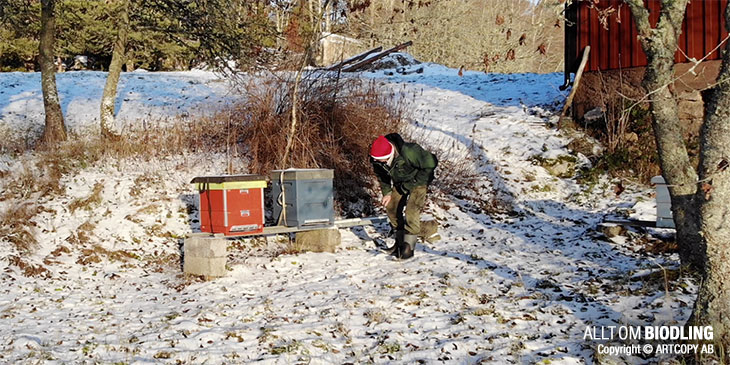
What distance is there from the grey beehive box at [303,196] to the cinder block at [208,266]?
1.18 metres

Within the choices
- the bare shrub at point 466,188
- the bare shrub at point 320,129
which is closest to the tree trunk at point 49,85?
the bare shrub at point 320,129

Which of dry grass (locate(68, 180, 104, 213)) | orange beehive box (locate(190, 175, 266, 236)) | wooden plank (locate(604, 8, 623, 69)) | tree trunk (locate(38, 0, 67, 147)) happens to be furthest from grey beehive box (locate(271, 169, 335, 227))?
wooden plank (locate(604, 8, 623, 69))

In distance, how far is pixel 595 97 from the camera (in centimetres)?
1432

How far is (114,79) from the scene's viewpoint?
496 inches

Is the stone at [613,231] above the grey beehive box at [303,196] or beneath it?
beneath

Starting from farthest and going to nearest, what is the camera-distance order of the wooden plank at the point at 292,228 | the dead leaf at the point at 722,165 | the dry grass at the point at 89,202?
the dry grass at the point at 89,202 → the wooden plank at the point at 292,228 → the dead leaf at the point at 722,165

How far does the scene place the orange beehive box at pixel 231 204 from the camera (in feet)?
26.6

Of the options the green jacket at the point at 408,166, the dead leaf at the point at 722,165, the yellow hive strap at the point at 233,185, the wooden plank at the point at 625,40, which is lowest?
the yellow hive strap at the point at 233,185

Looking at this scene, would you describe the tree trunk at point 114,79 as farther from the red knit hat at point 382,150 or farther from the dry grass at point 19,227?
the red knit hat at point 382,150

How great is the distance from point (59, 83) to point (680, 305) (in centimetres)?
1636

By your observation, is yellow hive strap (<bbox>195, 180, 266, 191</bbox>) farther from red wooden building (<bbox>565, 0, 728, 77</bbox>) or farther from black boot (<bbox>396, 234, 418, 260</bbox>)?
red wooden building (<bbox>565, 0, 728, 77</bbox>)

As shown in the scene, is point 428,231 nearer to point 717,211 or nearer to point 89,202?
point 717,211

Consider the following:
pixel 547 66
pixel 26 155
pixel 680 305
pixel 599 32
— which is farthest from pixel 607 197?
pixel 547 66

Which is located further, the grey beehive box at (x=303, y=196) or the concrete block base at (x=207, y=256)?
the grey beehive box at (x=303, y=196)
